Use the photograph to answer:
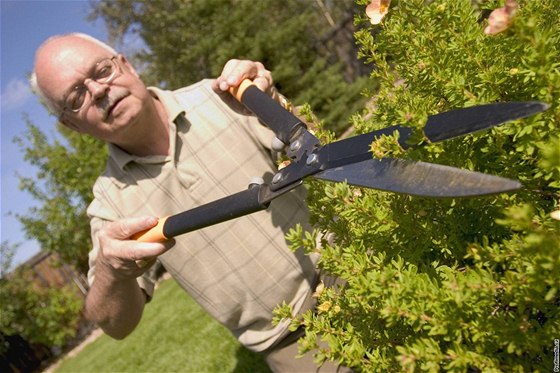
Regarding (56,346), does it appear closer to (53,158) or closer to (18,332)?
(18,332)

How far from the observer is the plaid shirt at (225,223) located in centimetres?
283

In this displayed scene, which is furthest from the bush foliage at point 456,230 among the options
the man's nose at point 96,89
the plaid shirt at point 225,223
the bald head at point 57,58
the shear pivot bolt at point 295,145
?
the bald head at point 57,58

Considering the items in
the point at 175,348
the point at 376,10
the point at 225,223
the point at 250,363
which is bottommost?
the point at 175,348

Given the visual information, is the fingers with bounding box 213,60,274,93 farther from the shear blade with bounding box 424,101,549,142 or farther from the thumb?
the shear blade with bounding box 424,101,549,142

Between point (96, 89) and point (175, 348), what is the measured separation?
4994 mm

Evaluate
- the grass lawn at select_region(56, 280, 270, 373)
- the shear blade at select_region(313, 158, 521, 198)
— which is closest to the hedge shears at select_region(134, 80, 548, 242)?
the shear blade at select_region(313, 158, 521, 198)

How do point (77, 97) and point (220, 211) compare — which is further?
point (77, 97)

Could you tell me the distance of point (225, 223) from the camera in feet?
9.43

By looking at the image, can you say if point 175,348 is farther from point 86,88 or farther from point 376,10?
point 376,10

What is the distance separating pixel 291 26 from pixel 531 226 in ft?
44.1

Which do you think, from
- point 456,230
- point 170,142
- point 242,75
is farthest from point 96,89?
point 456,230

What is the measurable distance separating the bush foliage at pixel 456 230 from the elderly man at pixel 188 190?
1365 mm

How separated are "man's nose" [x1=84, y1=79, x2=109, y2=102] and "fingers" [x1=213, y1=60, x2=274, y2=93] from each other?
773 millimetres

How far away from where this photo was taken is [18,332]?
49.4 ft
